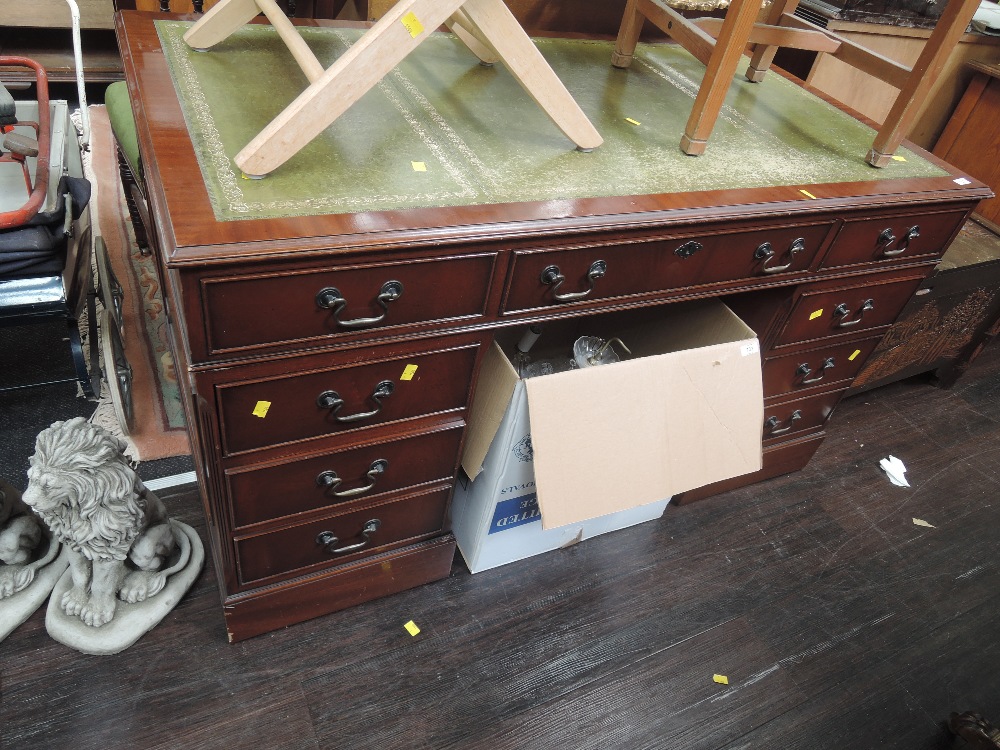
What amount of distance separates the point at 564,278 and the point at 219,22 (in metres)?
0.72

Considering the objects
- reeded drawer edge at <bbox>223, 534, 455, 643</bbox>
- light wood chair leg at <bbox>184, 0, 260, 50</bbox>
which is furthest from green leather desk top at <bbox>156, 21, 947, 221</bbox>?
reeded drawer edge at <bbox>223, 534, 455, 643</bbox>

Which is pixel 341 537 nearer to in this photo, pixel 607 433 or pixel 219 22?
pixel 607 433

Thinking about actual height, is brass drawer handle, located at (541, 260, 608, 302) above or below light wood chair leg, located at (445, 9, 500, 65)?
below

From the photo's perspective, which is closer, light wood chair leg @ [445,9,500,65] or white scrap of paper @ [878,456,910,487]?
light wood chair leg @ [445,9,500,65]

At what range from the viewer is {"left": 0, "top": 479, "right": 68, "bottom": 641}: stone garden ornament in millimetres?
1246

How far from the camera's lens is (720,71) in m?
1.14

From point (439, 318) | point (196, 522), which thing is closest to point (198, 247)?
point (439, 318)

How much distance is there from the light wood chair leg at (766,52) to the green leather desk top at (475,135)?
66 millimetres

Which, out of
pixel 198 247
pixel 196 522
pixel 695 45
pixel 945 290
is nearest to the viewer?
pixel 198 247

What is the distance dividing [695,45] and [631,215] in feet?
1.64

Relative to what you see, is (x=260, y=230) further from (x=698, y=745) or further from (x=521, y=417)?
(x=698, y=745)

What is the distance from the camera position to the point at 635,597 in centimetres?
154

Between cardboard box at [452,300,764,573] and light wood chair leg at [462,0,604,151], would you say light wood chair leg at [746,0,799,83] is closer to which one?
cardboard box at [452,300,764,573]

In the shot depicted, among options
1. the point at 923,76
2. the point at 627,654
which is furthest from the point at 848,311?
the point at 627,654
